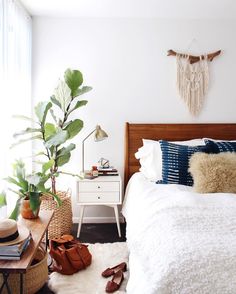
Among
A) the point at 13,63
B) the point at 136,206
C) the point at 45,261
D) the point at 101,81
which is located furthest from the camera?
the point at 101,81

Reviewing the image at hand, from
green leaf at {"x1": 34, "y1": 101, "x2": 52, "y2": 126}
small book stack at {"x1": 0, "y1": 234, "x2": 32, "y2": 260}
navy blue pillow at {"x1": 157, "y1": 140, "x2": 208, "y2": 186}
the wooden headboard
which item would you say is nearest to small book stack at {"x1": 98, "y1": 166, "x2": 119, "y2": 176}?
the wooden headboard

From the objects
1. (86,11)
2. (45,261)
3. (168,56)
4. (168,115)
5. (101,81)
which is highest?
(86,11)

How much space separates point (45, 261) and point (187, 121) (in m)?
2.10

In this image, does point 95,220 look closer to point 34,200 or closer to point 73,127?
point 73,127

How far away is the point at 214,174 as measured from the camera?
2.15 meters

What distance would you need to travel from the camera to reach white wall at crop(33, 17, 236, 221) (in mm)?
2977

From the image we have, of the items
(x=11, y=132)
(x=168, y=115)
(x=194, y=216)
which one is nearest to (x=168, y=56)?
(x=168, y=115)

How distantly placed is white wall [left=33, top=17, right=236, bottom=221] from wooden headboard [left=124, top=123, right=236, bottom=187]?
96 mm

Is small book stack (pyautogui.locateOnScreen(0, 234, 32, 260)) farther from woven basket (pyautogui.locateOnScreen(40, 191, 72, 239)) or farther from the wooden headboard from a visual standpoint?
the wooden headboard

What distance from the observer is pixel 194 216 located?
5.02ft

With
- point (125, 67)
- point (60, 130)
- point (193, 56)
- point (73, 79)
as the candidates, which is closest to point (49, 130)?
point (60, 130)

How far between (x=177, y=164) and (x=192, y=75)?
3.81 feet

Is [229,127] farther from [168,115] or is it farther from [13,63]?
[13,63]

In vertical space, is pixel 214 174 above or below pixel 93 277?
above
